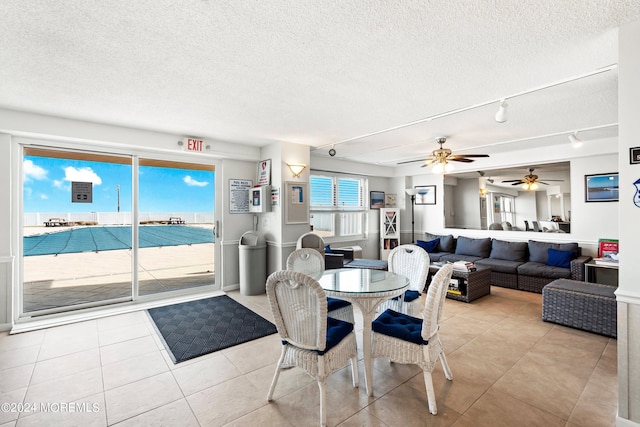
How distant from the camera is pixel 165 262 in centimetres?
786

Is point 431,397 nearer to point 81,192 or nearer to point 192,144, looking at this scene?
point 192,144

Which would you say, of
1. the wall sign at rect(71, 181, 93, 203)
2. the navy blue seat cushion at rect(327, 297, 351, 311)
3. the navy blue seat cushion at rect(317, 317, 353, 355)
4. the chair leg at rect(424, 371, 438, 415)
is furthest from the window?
the chair leg at rect(424, 371, 438, 415)

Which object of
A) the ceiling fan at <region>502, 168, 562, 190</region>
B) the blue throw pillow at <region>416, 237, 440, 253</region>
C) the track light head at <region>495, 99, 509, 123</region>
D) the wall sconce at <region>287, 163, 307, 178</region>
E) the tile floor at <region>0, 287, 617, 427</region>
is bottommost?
the tile floor at <region>0, 287, 617, 427</region>

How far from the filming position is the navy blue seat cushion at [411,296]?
2906 mm

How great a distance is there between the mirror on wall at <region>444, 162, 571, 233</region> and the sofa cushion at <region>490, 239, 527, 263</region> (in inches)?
20.0

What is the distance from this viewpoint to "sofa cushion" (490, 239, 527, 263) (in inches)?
216

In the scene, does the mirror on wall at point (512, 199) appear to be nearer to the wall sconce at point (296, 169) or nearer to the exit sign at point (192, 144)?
the wall sconce at point (296, 169)

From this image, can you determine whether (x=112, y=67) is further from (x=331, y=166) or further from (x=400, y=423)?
(x=331, y=166)

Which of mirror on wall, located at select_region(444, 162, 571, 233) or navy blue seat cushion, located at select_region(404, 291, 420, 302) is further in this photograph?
mirror on wall, located at select_region(444, 162, 571, 233)

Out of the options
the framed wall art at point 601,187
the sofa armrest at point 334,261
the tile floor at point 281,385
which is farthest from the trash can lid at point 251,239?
the framed wall art at point 601,187

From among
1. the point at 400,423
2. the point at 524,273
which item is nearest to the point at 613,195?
the point at 524,273

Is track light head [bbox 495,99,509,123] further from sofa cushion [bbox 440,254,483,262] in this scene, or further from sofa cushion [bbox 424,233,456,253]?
sofa cushion [bbox 424,233,456,253]

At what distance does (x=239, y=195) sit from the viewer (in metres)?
5.30

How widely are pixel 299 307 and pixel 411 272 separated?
1618 millimetres
